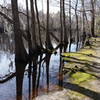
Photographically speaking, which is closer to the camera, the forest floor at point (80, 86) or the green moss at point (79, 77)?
the forest floor at point (80, 86)

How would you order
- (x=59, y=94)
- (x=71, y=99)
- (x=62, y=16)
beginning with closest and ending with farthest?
1. (x=71, y=99)
2. (x=59, y=94)
3. (x=62, y=16)

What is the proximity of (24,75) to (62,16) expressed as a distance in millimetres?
18654

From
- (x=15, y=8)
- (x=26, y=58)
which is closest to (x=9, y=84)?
(x=26, y=58)

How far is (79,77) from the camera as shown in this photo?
1007cm

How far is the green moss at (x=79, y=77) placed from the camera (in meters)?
9.55

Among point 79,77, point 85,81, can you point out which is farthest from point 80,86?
point 79,77

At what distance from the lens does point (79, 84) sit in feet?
29.8

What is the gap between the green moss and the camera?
9.55 m

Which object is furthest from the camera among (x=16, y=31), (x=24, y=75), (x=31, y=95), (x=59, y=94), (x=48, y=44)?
(x=48, y=44)

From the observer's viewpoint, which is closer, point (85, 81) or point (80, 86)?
point (80, 86)

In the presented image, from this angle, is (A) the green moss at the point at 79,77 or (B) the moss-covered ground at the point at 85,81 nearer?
(B) the moss-covered ground at the point at 85,81

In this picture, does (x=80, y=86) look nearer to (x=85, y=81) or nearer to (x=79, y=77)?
(x=85, y=81)

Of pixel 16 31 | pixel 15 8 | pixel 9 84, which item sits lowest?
pixel 9 84

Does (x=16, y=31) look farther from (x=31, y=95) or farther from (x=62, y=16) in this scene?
(x=62, y=16)
